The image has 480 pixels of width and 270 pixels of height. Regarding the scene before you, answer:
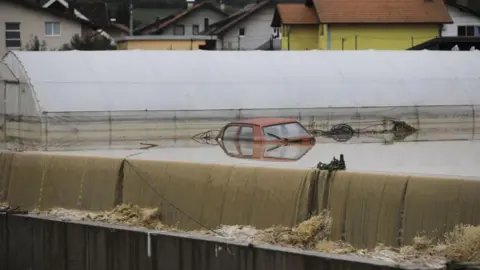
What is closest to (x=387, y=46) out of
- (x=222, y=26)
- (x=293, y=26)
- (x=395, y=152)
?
(x=293, y=26)

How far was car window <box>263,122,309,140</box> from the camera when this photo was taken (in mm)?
18312

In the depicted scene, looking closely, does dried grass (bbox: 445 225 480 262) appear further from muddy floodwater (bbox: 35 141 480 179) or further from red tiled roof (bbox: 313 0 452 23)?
red tiled roof (bbox: 313 0 452 23)

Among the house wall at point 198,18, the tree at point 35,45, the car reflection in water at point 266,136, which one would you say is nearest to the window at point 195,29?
the house wall at point 198,18

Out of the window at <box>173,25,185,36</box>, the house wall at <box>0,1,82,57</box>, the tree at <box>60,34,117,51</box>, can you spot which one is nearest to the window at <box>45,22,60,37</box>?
the house wall at <box>0,1,82,57</box>

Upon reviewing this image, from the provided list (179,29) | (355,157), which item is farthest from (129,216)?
(179,29)

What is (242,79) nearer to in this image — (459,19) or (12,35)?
(12,35)

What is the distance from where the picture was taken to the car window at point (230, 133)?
19.5m

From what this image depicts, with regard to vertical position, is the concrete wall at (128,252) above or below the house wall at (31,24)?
below

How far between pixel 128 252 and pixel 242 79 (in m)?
16.3

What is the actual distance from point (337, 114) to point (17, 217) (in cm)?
1571

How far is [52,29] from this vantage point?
60.5 m

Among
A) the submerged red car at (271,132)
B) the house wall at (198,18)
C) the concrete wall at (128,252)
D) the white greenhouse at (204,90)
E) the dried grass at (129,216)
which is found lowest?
the concrete wall at (128,252)

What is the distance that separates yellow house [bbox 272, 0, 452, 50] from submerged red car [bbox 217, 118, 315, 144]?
34525mm

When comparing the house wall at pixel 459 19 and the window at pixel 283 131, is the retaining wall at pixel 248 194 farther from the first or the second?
the house wall at pixel 459 19
